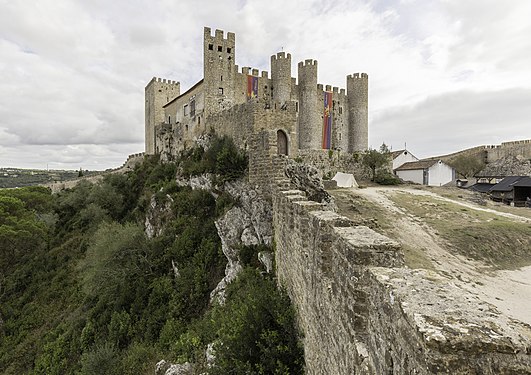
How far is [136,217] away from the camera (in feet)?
79.0

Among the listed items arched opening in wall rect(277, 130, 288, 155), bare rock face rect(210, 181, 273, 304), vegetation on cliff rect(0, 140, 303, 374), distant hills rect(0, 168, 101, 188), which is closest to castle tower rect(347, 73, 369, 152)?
arched opening in wall rect(277, 130, 288, 155)

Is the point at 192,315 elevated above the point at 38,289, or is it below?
above

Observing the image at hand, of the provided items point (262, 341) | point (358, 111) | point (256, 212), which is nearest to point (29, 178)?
point (358, 111)

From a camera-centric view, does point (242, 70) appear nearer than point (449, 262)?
No

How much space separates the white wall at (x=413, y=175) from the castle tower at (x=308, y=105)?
49.8 feet

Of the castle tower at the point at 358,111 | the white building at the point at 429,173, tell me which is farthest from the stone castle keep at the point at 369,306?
the white building at the point at 429,173

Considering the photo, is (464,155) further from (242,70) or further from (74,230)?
(74,230)

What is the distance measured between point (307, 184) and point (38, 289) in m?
23.0

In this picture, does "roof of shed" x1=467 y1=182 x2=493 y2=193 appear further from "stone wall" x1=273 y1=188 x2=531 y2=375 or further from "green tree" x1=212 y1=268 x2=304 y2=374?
"stone wall" x1=273 y1=188 x2=531 y2=375

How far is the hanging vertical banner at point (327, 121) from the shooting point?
30.8 metres

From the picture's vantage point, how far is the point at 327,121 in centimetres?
3089

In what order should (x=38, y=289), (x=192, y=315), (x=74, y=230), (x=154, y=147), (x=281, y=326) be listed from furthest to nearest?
(x=154, y=147)
(x=74, y=230)
(x=38, y=289)
(x=192, y=315)
(x=281, y=326)

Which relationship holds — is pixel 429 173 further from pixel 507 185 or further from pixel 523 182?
pixel 523 182

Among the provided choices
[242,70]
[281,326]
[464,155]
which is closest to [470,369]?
[281,326]
